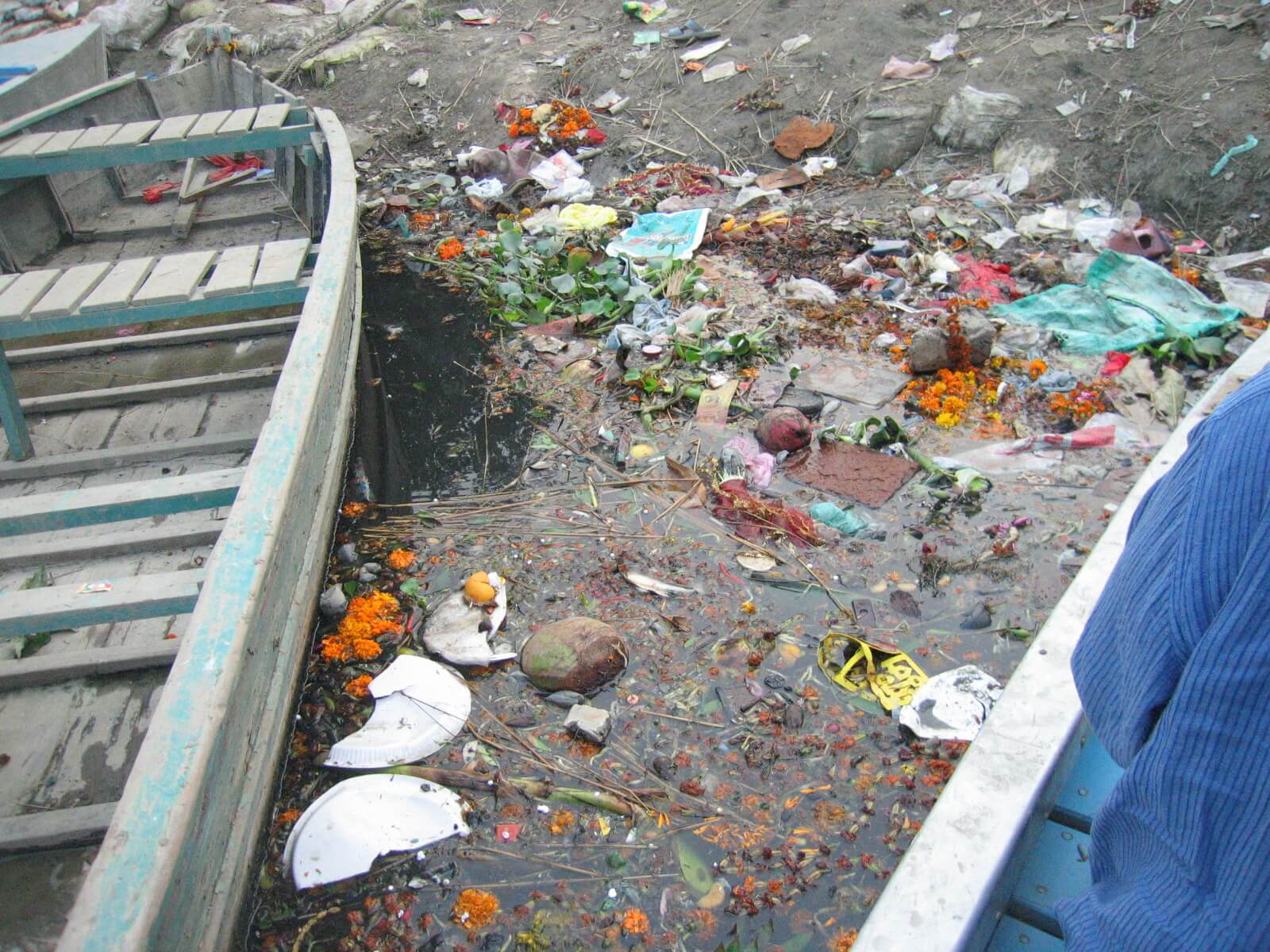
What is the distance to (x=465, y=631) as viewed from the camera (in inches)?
116

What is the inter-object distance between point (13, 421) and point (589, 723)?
2.35 metres

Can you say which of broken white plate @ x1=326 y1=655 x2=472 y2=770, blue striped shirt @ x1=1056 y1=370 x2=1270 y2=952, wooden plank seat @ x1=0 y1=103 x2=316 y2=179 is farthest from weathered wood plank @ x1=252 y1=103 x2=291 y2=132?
blue striped shirt @ x1=1056 y1=370 x2=1270 y2=952

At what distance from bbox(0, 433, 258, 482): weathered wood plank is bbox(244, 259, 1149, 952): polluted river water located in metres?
0.52

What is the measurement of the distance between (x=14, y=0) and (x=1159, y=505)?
14933 millimetres

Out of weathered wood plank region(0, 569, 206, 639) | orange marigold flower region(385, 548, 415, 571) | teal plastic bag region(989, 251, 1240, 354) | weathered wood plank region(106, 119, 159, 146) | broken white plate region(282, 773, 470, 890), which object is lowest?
teal plastic bag region(989, 251, 1240, 354)

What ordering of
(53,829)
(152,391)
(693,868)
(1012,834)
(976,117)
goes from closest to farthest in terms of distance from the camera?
(1012,834) < (53,829) < (693,868) < (152,391) < (976,117)

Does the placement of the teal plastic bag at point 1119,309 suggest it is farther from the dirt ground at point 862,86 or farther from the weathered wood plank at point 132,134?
the weathered wood plank at point 132,134

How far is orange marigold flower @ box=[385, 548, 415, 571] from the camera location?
3280mm

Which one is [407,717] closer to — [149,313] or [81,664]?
[81,664]

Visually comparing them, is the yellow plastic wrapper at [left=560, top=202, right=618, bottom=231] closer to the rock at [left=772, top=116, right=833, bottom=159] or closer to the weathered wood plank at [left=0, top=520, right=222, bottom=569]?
the rock at [left=772, top=116, right=833, bottom=159]

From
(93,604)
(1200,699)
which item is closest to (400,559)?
(93,604)

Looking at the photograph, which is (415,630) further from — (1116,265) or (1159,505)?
(1116,265)

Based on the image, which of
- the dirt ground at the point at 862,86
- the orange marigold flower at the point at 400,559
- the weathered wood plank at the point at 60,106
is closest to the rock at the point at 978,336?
the dirt ground at the point at 862,86

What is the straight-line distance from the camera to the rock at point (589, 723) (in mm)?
2580
